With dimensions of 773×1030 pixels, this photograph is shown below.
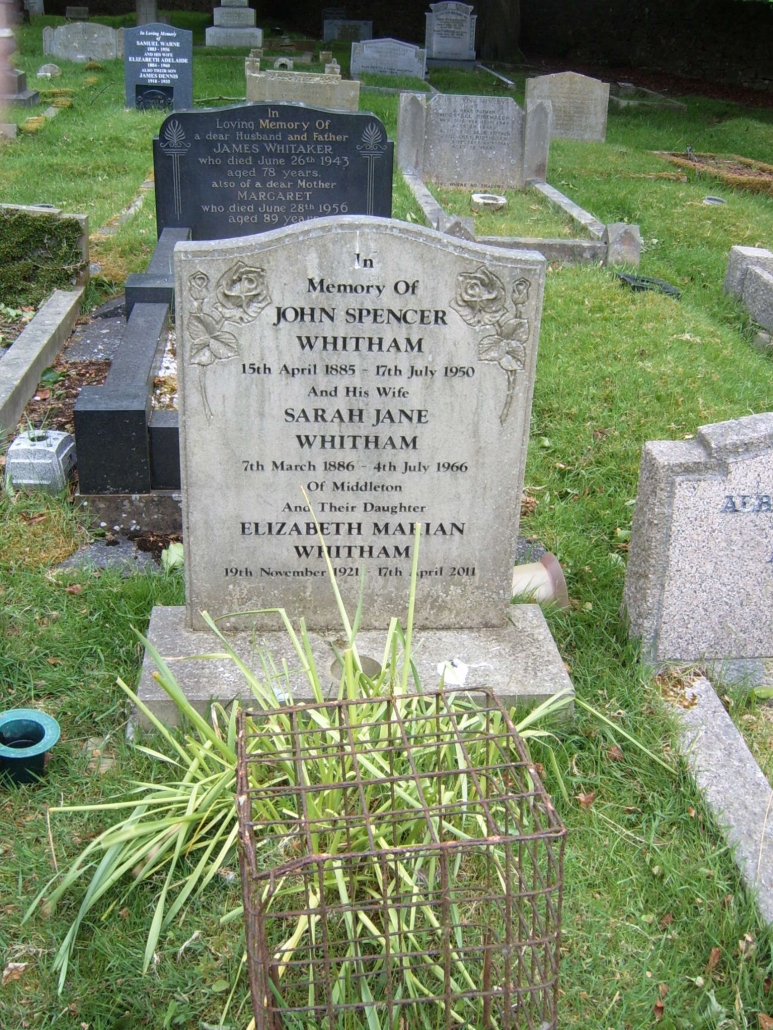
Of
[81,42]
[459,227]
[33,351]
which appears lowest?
[33,351]

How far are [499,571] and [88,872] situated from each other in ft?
5.62

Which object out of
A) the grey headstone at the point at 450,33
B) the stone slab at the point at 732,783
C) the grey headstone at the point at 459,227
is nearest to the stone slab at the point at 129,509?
the stone slab at the point at 732,783

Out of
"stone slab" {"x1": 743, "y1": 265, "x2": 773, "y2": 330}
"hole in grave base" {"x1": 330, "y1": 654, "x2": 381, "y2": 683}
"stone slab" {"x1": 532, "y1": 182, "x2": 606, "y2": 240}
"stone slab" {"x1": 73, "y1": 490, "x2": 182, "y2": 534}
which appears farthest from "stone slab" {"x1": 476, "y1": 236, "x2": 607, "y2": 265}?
"hole in grave base" {"x1": 330, "y1": 654, "x2": 381, "y2": 683}

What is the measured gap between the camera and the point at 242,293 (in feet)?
10.3

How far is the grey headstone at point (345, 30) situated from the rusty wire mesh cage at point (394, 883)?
24712 millimetres

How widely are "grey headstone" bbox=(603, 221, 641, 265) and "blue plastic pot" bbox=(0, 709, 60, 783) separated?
6848 mm

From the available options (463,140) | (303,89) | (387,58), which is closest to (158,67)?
(303,89)

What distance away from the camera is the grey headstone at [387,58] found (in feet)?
62.6

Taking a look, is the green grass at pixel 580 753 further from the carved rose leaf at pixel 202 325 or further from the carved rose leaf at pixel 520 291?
the carved rose leaf at pixel 520 291

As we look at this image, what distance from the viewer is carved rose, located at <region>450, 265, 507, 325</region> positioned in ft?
10.5

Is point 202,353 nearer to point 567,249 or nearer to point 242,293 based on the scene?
point 242,293

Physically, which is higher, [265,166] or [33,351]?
[265,166]

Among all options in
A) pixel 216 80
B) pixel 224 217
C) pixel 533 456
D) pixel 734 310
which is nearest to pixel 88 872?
pixel 533 456

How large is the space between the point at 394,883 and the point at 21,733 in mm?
1330
